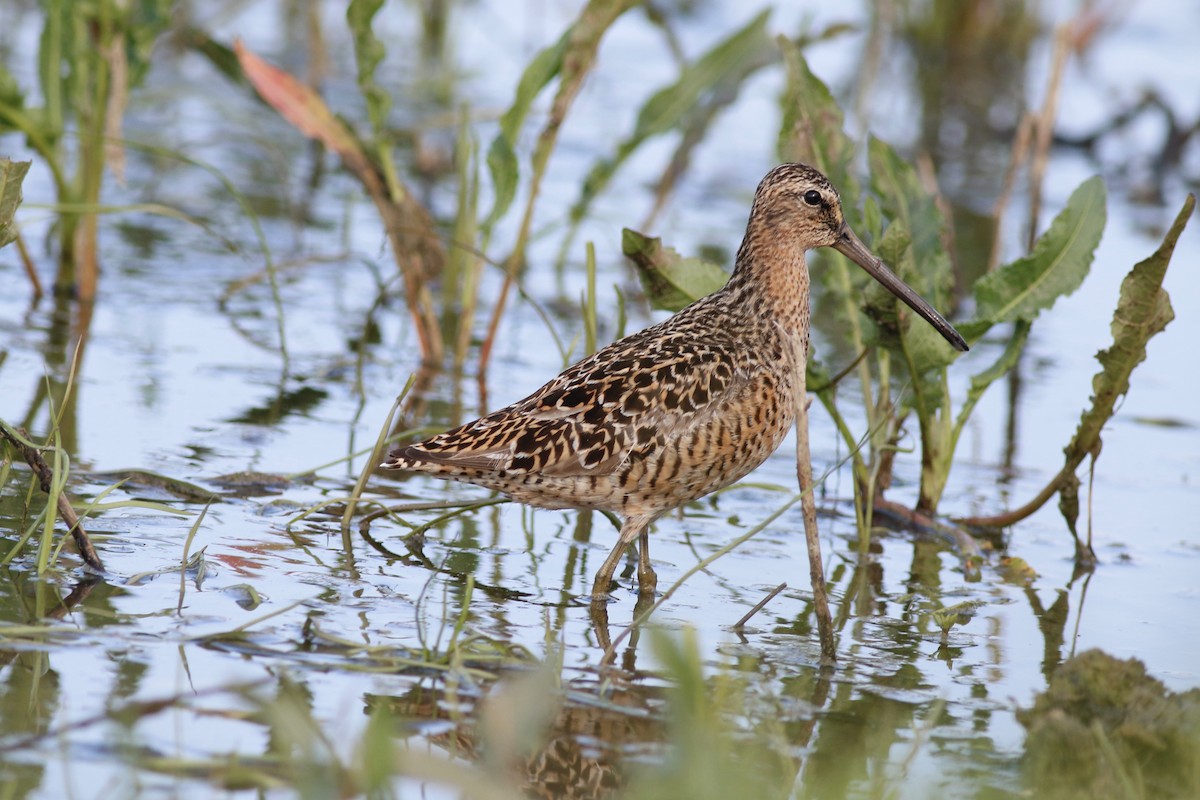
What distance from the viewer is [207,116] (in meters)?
11.4

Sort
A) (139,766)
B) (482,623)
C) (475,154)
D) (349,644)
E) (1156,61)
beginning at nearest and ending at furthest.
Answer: (139,766), (349,644), (482,623), (475,154), (1156,61)

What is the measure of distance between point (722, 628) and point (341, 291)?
438cm

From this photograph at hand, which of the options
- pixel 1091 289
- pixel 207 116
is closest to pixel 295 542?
pixel 1091 289

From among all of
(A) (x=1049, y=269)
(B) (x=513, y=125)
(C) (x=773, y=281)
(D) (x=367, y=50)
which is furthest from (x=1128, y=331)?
(D) (x=367, y=50)

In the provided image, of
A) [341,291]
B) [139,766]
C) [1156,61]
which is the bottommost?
[139,766]

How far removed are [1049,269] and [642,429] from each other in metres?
1.80

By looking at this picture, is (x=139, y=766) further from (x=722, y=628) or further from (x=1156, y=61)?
(x=1156, y=61)

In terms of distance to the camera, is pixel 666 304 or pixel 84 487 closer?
pixel 84 487

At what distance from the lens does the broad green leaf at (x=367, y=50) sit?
6.77 m

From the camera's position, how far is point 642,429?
489cm

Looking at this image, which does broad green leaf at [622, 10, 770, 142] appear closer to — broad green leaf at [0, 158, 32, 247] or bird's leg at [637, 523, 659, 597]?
bird's leg at [637, 523, 659, 597]

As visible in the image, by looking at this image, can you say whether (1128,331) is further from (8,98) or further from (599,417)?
(8,98)

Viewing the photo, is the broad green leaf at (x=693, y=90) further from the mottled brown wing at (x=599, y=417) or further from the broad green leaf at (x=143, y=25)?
the mottled brown wing at (x=599, y=417)

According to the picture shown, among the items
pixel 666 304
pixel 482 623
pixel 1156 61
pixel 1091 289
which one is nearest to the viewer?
pixel 482 623
